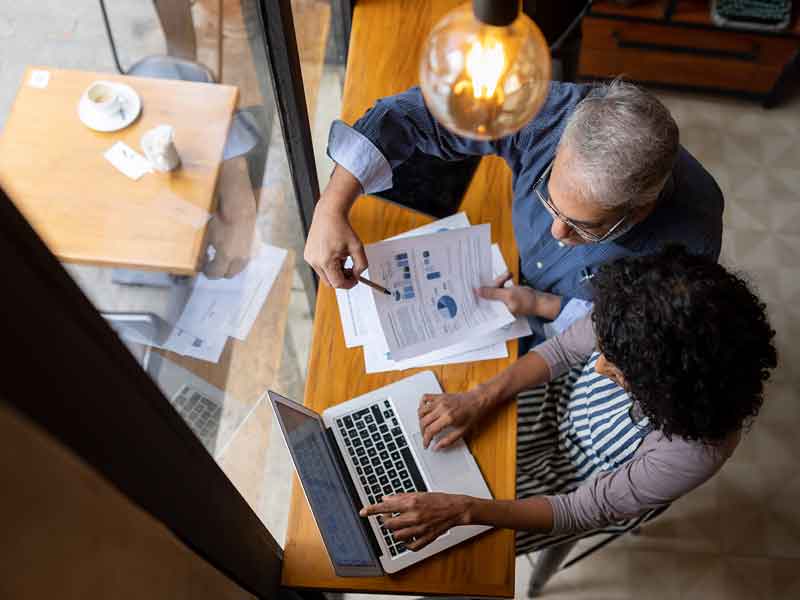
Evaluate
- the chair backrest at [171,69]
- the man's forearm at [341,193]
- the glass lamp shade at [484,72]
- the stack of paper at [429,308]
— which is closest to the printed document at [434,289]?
the stack of paper at [429,308]

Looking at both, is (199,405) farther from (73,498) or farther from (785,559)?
(785,559)

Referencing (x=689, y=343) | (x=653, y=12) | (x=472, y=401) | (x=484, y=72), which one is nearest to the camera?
(x=484, y=72)

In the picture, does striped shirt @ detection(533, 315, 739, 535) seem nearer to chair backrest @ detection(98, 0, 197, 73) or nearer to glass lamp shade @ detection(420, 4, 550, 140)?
glass lamp shade @ detection(420, 4, 550, 140)

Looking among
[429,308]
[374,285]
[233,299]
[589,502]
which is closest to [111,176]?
[233,299]

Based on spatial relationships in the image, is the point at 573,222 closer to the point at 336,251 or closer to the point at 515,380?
the point at 515,380

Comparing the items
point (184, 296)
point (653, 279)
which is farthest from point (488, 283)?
point (184, 296)

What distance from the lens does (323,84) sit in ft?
6.98

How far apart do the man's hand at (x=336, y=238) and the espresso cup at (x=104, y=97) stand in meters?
0.47

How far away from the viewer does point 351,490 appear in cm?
141

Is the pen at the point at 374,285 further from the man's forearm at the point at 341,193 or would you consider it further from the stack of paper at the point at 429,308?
the man's forearm at the point at 341,193

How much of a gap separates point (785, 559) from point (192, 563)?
1988 millimetres

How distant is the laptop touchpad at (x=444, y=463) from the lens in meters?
1.43

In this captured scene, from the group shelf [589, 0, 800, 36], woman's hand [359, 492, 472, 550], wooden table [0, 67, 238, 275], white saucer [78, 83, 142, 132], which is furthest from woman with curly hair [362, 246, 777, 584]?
shelf [589, 0, 800, 36]

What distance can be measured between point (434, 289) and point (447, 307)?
0.05 metres
